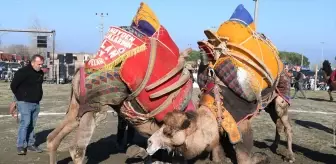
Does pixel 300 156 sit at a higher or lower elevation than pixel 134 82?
lower

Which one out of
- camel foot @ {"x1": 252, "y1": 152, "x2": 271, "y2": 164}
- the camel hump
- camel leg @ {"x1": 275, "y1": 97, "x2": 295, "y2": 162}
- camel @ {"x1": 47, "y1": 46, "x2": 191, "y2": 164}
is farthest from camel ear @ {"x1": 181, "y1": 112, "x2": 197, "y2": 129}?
camel leg @ {"x1": 275, "y1": 97, "x2": 295, "y2": 162}

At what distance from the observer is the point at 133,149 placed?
20.2 feet

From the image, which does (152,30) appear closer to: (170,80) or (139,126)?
(170,80)

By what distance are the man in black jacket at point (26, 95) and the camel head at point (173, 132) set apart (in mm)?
4099

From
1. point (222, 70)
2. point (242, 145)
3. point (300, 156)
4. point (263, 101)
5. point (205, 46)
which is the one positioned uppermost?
point (205, 46)

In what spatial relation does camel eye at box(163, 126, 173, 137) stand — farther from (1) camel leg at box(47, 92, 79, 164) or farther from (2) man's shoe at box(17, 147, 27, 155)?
(2) man's shoe at box(17, 147, 27, 155)

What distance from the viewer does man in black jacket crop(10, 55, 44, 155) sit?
23.5ft

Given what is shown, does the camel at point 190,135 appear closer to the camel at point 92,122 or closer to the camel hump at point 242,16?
the camel at point 92,122

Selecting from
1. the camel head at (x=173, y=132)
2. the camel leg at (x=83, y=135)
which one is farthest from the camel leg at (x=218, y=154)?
the camel leg at (x=83, y=135)

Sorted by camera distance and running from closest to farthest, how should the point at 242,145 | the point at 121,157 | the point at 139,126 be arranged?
the point at 242,145 < the point at 139,126 < the point at 121,157

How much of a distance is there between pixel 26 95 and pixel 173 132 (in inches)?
170

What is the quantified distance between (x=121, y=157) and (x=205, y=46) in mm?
3184

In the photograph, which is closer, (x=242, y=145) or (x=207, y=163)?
(x=242, y=145)

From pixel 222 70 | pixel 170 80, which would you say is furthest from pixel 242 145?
pixel 170 80
